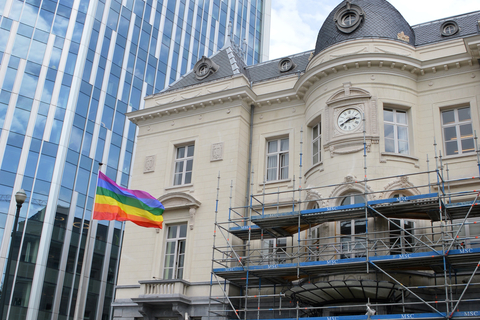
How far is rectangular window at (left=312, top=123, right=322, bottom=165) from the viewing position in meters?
23.2

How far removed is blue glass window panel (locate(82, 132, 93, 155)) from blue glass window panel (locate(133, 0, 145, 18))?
1419 centimetres

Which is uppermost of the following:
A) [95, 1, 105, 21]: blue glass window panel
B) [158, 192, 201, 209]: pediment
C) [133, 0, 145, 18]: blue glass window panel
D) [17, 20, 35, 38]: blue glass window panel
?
[133, 0, 145, 18]: blue glass window panel

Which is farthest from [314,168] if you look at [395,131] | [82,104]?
[82,104]

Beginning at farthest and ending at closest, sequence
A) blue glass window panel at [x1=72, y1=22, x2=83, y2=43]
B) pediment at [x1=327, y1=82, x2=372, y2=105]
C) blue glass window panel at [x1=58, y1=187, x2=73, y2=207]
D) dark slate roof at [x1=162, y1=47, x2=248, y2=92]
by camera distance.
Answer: blue glass window panel at [x1=72, y1=22, x2=83, y2=43] → blue glass window panel at [x1=58, y1=187, x2=73, y2=207] → dark slate roof at [x1=162, y1=47, x2=248, y2=92] → pediment at [x1=327, y1=82, x2=372, y2=105]

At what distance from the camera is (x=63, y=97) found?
44.7 m

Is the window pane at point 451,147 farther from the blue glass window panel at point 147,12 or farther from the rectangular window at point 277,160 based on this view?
the blue glass window panel at point 147,12

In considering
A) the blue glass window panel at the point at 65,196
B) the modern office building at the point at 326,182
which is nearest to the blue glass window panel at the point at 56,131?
the blue glass window panel at the point at 65,196

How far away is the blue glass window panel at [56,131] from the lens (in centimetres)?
4338

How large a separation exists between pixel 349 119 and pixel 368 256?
5.87 meters

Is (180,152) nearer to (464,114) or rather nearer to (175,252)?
(175,252)

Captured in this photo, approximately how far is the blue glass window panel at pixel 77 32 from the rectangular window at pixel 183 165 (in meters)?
24.5

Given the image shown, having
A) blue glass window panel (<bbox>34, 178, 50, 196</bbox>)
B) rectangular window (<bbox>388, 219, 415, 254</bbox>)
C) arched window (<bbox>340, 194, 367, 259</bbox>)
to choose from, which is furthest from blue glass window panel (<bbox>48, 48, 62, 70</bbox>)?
rectangular window (<bbox>388, 219, 415, 254</bbox>)

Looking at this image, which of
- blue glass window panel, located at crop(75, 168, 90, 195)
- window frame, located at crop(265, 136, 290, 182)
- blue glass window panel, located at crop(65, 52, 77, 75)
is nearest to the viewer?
window frame, located at crop(265, 136, 290, 182)

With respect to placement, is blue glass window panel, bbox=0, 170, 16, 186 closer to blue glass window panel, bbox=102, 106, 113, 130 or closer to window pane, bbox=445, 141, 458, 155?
blue glass window panel, bbox=102, 106, 113, 130
